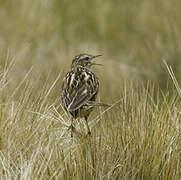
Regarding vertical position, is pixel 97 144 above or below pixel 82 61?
below

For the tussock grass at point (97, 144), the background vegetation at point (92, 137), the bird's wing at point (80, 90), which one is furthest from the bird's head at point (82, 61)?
the tussock grass at point (97, 144)

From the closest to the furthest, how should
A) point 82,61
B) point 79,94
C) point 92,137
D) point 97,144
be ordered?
point 97,144 → point 92,137 → point 79,94 → point 82,61


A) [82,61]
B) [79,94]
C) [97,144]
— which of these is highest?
[82,61]

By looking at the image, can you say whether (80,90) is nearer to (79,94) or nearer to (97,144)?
(79,94)

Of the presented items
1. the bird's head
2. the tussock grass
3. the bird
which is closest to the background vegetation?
the tussock grass

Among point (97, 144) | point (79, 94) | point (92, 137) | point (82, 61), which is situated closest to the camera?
point (97, 144)

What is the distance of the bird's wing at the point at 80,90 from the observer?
15.0ft

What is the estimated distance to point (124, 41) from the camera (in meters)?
10.9

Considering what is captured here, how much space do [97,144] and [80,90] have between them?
0.73 m

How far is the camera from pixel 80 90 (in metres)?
4.77

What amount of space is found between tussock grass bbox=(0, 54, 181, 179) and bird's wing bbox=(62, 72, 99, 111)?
6.7 inches

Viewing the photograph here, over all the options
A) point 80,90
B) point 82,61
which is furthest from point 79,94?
point 82,61

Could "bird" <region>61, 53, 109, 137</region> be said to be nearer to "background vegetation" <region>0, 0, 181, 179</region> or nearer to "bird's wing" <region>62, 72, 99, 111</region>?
"bird's wing" <region>62, 72, 99, 111</region>

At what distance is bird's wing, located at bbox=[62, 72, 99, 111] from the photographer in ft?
15.0
